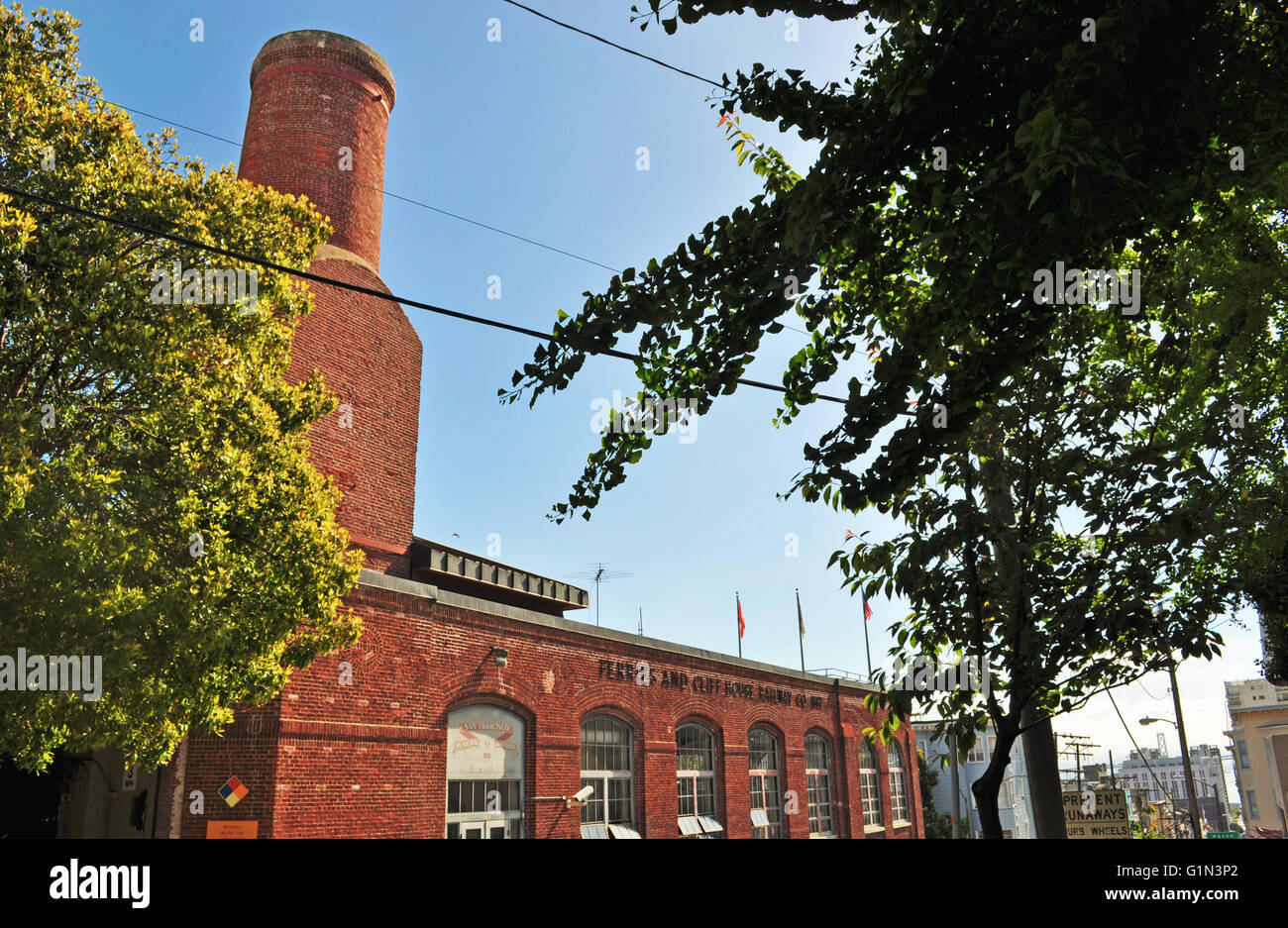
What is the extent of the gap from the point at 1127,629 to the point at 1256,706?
180 ft

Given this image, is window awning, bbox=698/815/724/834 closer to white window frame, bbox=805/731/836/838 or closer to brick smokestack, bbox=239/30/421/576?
white window frame, bbox=805/731/836/838

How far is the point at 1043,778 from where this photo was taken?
6.26m

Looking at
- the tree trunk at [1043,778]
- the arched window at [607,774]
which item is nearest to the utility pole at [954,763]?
the tree trunk at [1043,778]

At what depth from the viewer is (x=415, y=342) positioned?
2312cm

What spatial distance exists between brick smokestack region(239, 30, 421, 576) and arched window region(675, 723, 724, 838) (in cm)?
994

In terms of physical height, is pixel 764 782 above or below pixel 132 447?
below

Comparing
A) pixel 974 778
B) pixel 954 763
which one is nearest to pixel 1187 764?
pixel 954 763

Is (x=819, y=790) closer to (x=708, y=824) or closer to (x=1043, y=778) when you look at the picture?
(x=708, y=824)

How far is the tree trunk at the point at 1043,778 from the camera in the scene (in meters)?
6.16

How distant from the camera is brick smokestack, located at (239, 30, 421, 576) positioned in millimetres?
20266

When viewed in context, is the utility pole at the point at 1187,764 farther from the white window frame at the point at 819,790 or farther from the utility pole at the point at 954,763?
the white window frame at the point at 819,790

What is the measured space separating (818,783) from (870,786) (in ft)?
11.4

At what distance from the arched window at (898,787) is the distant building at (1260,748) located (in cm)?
1272

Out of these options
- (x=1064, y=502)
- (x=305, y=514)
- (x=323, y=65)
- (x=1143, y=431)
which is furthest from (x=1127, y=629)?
(x=323, y=65)
